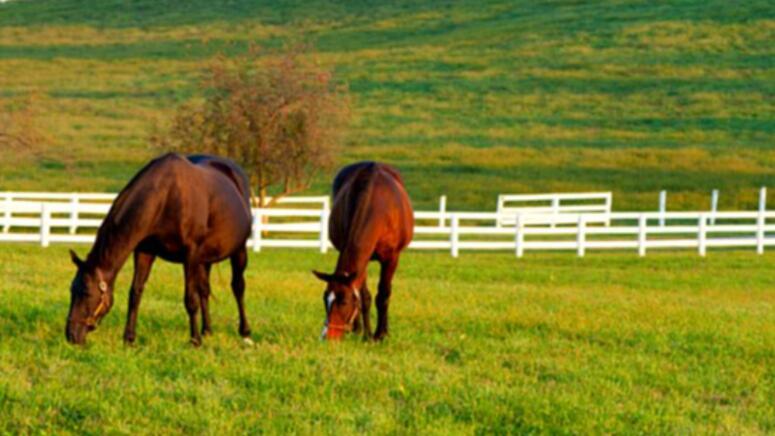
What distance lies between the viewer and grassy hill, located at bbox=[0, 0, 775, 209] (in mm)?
54531

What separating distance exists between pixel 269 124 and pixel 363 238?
77.3ft

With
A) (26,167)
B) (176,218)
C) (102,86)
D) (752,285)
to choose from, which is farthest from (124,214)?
(102,86)

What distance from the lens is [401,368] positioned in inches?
454

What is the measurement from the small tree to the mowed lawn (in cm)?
1730

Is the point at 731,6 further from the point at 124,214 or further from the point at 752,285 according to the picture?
the point at 124,214

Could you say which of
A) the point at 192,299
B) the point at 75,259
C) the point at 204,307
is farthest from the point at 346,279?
the point at 75,259

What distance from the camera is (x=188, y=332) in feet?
42.9

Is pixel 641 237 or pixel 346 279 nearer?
pixel 346 279

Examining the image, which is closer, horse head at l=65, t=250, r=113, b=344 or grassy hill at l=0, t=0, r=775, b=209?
horse head at l=65, t=250, r=113, b=344

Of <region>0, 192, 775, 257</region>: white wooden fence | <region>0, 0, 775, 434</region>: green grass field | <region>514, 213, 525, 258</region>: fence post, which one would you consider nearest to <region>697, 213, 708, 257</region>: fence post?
<region>0, 192, 775, 257</region>: white wooden fence

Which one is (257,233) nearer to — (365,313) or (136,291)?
(365,313)

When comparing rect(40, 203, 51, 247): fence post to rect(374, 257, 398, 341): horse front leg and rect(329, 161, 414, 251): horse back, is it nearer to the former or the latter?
rect(329, 161, 414, 251): horse back

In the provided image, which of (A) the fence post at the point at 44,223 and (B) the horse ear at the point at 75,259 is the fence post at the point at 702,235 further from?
(B) the horse ear at the point at 75,259

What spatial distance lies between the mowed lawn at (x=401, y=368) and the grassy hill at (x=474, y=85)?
2557 centimetres
